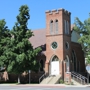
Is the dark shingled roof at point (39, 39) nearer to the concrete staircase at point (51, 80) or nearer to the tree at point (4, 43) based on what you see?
the tree at point (4, 43)

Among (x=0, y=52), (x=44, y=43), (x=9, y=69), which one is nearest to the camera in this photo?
(x=9, y=69)

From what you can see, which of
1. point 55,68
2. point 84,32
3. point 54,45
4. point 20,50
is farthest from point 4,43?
point 84,32

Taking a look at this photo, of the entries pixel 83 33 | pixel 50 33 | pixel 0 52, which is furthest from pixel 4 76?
pixel 83 33

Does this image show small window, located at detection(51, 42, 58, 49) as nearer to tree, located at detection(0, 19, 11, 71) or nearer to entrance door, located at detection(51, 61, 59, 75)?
entrance door, located at detection(51, 61, 59, 75)

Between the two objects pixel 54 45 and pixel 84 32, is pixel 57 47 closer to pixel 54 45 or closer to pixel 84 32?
pixel 54 45

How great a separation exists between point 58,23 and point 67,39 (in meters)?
2.93

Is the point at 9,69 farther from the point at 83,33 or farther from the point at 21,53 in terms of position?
the point at 83,33

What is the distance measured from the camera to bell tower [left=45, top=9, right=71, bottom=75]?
35375 millimetres

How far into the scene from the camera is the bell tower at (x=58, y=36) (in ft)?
116

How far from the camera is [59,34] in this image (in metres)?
35.7

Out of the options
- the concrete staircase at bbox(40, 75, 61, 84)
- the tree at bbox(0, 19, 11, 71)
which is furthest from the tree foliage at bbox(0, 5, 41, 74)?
the concrete staircase at bbox(40, 75, 61, 84)

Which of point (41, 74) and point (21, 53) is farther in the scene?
point (41, 74)

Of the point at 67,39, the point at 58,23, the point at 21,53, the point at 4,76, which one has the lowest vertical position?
the point at 4,76

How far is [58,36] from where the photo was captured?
35844 millimetres
